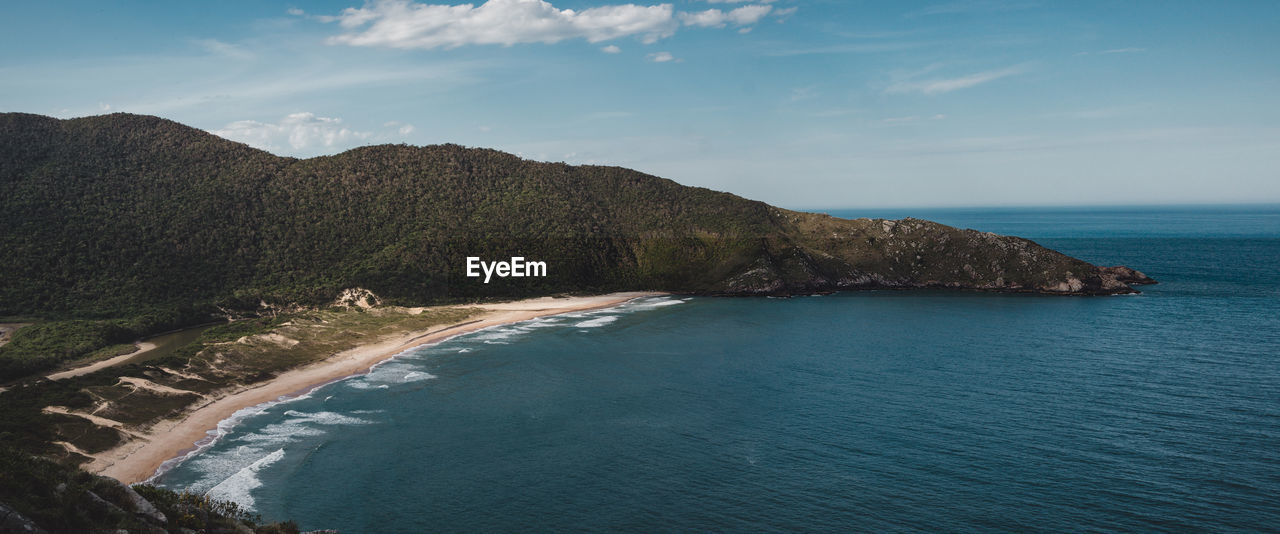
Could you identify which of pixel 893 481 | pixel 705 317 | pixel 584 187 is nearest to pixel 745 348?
pixel 705 317

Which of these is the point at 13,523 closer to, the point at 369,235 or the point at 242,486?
the point at 242,486

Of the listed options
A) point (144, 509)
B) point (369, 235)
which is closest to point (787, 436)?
point (144, 509)

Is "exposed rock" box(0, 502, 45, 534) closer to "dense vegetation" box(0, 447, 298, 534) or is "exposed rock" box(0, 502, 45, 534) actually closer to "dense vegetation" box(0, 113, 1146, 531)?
"dense vegetation" box(0, 447, 298, 534)

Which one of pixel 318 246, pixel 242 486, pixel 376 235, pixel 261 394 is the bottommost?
pixel 242 486

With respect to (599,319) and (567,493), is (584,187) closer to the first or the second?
(599,319)

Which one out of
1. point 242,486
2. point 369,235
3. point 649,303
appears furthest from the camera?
point 369,235

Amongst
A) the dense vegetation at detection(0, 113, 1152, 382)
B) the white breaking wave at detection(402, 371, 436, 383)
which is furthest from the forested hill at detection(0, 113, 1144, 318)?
the white breaking wave at detection(402, 371, 436, 383)

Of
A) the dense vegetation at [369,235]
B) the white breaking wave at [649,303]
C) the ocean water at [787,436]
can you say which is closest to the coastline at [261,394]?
the ocean water at [787,436]

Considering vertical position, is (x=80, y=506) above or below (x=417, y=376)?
above
